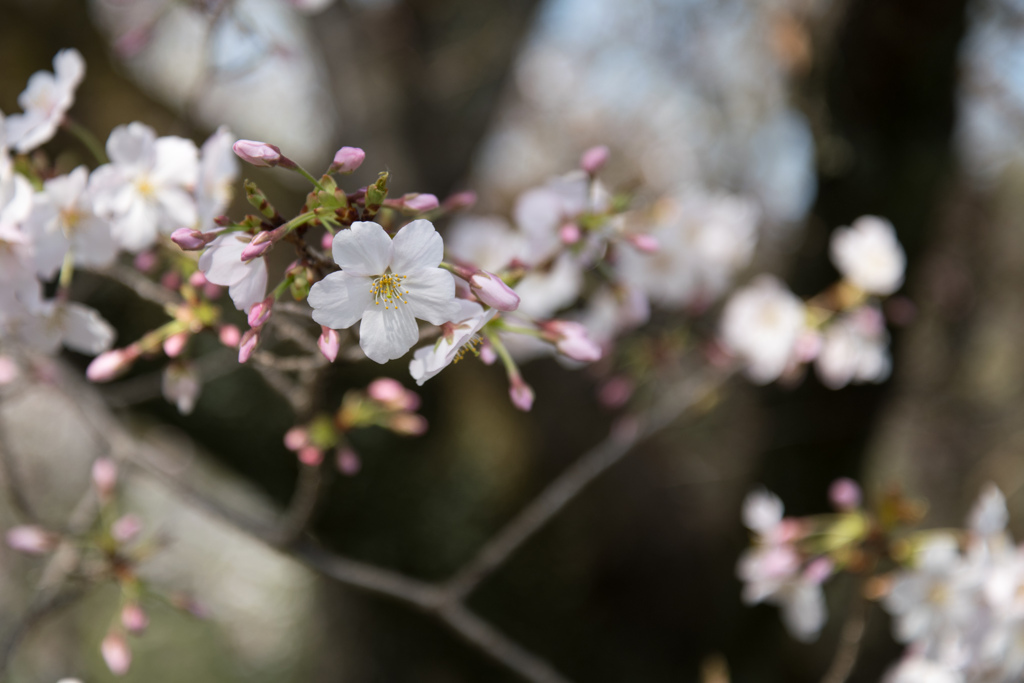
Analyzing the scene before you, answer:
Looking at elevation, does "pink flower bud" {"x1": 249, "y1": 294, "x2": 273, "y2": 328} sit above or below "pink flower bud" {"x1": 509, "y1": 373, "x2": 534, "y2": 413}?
below

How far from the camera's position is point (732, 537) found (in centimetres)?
219

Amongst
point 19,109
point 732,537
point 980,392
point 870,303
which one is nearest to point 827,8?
point 870,303

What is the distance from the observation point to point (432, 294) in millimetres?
529

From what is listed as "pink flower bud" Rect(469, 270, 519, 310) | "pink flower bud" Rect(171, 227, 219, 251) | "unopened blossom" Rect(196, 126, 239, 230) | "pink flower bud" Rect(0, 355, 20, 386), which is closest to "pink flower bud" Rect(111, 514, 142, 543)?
"pink flower bud" Rect(0, 355, 20, 386)

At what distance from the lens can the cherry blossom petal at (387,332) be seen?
531 millimetres

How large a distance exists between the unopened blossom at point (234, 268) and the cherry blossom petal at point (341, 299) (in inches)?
2.9

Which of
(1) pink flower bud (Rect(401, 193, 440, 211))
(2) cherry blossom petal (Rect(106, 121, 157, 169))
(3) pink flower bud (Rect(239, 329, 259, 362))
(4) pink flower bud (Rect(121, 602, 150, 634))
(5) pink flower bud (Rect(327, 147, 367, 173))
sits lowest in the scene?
(4) pink flower bud (Rect(121, 602, 150, 634))

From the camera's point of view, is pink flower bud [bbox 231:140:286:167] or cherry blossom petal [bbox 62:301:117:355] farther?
cherry blossom petal [bbox 62:301:117:355]

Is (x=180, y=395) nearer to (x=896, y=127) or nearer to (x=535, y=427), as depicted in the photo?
(x=535, y=427)

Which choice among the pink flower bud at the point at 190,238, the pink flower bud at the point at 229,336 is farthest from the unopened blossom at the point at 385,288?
the pink flower bud at the point at 229,336

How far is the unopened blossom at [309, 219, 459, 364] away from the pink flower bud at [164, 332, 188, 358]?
0.92 ft

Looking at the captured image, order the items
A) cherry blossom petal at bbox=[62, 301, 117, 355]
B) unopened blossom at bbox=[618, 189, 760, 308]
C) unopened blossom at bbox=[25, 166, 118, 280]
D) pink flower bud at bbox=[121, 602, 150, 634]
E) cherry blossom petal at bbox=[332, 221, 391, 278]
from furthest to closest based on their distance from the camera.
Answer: unopened blossom at bbox=[618, 189, 760, 308] < pink flower bud at bbox=[121, 602, 150, 634] < cherry blossom petal at bbox=[62, 301, 117, 355] < unopened blossom at bbox=[25, 166, 118, 280] < cherry blossom petal at bbox=[332, 221, 391, 278]

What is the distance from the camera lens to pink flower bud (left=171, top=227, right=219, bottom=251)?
1.73 ft

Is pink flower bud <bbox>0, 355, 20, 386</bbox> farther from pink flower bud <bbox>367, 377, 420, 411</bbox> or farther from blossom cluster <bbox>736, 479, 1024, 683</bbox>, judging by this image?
blossom cluster <bbox>736, 479, 1024, 683</bbox>
